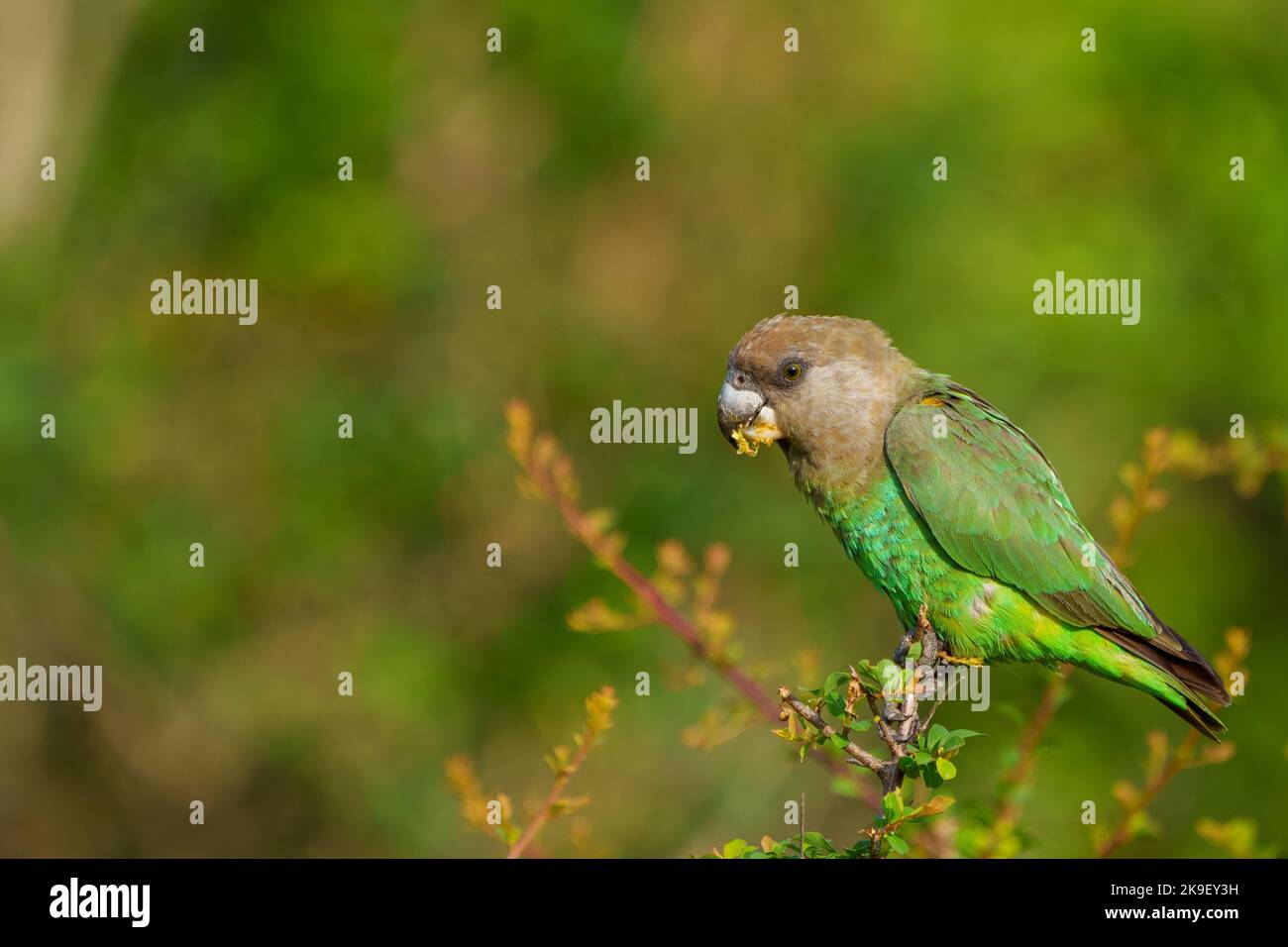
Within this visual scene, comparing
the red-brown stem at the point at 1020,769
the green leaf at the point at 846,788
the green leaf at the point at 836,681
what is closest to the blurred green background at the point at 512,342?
the red-brown stem at the point at 1020,769

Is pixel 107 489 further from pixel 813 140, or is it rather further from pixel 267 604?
pixel 813 140

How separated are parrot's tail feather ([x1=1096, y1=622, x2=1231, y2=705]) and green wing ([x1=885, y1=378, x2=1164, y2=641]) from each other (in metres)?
0.02

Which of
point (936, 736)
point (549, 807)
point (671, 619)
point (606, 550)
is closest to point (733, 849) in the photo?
point (549, 807)

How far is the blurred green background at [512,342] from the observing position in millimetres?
10117

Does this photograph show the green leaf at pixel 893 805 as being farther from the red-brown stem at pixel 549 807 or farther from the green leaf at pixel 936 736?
the red-brown stem at pixel 549 807

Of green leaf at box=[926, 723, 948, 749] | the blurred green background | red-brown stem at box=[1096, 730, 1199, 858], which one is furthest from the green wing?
the blurred green background

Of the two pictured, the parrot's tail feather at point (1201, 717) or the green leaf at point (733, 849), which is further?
the parrot's tail feather at point (1201, 717)

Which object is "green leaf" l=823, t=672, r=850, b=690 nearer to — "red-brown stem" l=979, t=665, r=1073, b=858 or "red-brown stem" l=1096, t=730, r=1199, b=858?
"red-brown stem" l=979, t=665, r=1073, b=858

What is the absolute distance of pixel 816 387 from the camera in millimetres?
5746

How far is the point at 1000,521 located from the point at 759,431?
108 centimetres

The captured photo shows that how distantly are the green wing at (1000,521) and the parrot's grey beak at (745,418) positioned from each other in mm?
524

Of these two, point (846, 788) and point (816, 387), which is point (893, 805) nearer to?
point (846, 788)

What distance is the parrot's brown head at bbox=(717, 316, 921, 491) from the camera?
5.75 meters

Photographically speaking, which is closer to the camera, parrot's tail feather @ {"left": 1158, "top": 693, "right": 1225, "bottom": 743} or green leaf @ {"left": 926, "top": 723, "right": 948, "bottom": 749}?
green leaf @ {"left": 926, "top": 723, "right": 948, "bottom": 749}
